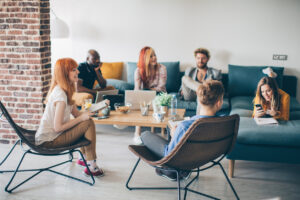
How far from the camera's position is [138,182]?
3547mm

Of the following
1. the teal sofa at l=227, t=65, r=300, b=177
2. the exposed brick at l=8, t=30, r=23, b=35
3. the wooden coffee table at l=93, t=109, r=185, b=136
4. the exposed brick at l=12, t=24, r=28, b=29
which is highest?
the exposed brick at l=12, t=24, r=28, b=29

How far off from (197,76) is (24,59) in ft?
7.99

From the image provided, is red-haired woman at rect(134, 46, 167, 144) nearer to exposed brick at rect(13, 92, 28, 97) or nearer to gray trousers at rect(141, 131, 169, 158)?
exposed brick at rect(13, 92, 28, 97)

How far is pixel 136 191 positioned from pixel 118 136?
1.66 m

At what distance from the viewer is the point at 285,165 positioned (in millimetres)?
4066

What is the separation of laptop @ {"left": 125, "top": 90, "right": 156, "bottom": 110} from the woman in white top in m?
0.77

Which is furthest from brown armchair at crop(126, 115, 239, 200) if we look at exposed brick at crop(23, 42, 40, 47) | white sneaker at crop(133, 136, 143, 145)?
exposed brick at crop(23, 42, 40, 47)

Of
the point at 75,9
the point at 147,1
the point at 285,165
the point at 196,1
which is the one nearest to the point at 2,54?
the point at 75,9

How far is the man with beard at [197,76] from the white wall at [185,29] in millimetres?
712

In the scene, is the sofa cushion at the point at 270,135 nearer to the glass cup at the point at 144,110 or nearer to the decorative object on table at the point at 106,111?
the glass cup at the point at 144,110

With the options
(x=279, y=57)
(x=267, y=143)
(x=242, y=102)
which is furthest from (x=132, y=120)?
(x=279, y=57)

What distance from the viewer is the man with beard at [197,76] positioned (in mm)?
5098

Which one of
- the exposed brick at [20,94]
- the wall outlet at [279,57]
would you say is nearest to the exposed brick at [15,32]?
the exposed brick at [20,94]

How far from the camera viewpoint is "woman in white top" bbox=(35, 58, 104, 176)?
329 cm
